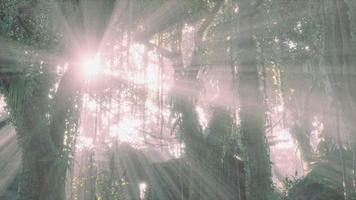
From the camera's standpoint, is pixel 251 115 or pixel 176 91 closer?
pixel 251 115

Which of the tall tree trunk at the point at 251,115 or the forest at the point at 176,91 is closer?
the forest at the point at 176,91

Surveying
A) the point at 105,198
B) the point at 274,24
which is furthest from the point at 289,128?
the point at 105,198

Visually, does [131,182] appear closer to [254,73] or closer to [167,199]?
[167,199]

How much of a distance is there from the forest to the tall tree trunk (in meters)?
0.03

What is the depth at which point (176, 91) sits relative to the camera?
1376 centimetres

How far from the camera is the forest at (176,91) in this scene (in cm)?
869

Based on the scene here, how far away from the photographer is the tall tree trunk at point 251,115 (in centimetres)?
1027

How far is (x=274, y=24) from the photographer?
14.7m

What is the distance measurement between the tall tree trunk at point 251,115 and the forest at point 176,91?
0.10 ft

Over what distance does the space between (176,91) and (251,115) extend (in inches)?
144

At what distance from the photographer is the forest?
8.69 m

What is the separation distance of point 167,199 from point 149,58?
619cm

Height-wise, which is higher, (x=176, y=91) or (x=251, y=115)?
(x=176, y=91)

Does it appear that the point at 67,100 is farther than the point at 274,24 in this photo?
No
